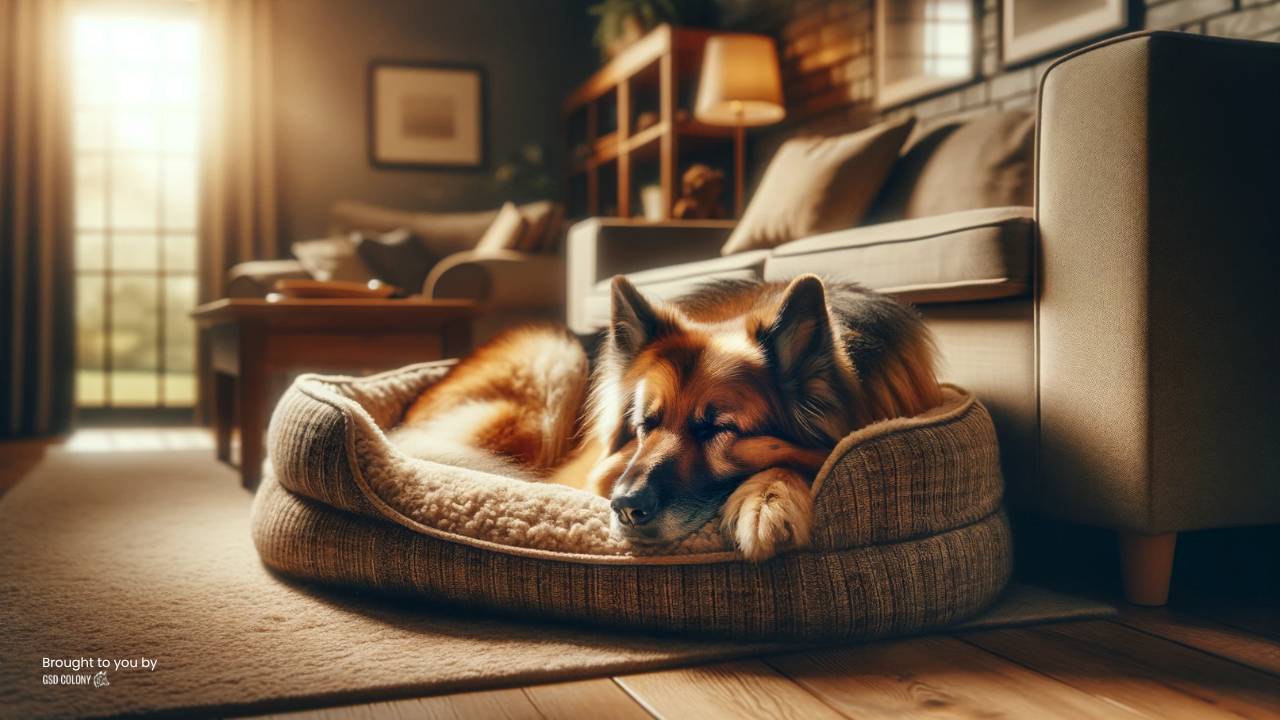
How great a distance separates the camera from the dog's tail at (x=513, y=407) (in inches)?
74.7

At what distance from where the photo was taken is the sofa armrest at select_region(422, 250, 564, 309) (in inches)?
167

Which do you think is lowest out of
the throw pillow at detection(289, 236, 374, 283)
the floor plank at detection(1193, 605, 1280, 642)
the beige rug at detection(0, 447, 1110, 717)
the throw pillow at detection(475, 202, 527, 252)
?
the floor plank at detection(1193, 605, 1280, 642)

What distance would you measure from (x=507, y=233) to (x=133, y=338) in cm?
269

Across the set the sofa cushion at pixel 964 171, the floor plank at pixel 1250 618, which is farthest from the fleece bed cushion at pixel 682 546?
the sofa cushion at pixel 964 171

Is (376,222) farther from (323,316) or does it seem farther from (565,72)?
(323,316)

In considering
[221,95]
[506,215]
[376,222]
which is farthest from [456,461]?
[221,95]

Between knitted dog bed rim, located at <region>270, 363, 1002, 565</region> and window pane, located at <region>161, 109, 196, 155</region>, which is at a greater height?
window pane, located at <region>161, 109, 196, 155</region>

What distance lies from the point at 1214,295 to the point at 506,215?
3.94m

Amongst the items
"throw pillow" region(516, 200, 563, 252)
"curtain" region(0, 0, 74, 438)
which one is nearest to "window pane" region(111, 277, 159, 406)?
"curtain" region(0, 0, 74, 438)

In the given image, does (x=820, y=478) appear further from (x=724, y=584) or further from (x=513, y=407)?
(x=513, y=407)

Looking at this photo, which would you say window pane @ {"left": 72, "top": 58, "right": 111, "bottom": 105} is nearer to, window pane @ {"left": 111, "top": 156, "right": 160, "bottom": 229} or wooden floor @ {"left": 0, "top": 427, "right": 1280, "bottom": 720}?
window pane @ {"left": 111, "top": 156, "right": 160, "bottom": 229}

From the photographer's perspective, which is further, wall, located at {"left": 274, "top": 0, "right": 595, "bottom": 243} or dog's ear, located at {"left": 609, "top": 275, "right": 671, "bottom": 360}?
wall, located at {"left": 274, "top": 0, "right": 595, "bottom": 243}

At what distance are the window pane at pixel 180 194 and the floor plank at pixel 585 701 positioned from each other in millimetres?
5589

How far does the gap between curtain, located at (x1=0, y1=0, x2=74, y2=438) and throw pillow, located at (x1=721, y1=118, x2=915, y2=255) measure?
162 inches
